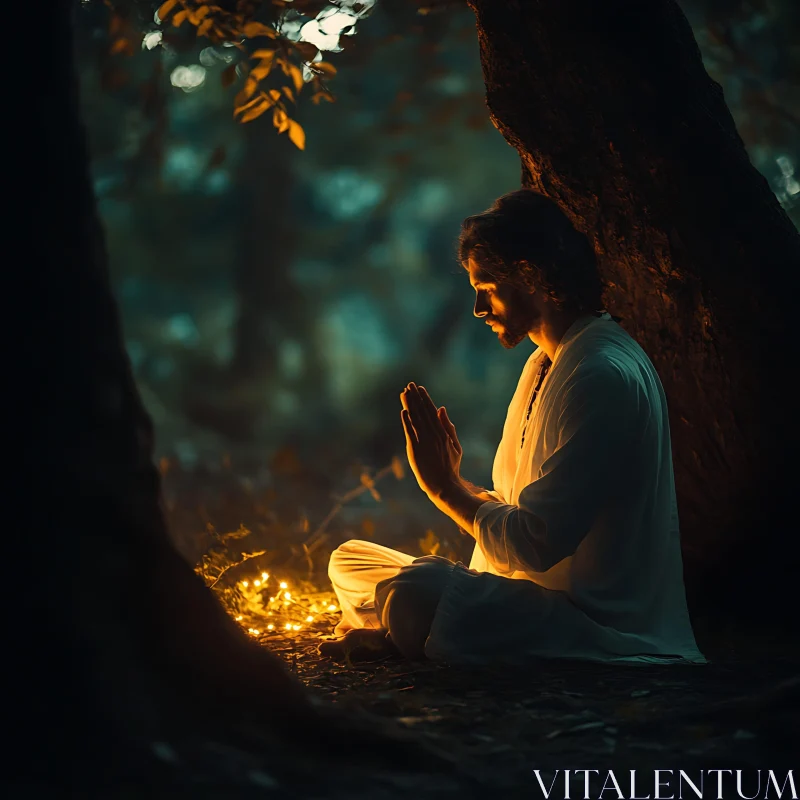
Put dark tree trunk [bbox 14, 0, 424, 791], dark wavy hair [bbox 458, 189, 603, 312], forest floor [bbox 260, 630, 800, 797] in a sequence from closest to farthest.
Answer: dark tree trunk [bbox 14, 0, 424, 791] < forest floor [bbox 260, 630, 800, 797] < dark wavy hair [bbox 458, 189, 603, 312]

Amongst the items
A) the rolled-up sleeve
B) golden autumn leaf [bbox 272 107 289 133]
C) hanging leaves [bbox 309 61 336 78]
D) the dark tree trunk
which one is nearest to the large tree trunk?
the rolled-up sleeve

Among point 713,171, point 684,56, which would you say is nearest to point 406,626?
point 713,171

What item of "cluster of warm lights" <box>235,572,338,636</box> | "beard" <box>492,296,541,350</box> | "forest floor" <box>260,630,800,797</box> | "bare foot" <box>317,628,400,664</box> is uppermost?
"beard" <box>492,296,541,350</box>

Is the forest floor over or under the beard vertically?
under

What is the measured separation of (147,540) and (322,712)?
56 centimetres

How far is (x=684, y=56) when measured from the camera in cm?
370

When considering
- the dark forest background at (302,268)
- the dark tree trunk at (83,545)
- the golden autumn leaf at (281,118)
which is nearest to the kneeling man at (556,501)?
the dark tree trunk at (83,545)

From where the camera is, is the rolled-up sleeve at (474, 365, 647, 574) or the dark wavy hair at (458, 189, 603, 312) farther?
the dark wavy hair at (458, 189, 603, 312)

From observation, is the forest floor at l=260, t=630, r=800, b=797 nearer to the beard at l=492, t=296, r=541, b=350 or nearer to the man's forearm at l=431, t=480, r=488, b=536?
the man's forearm at l=431, t=480, r=488, b=536

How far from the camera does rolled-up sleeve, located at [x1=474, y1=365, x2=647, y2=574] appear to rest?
2.99 meters

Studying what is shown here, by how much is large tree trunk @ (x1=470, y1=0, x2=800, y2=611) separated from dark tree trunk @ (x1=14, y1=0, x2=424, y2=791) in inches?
91.3

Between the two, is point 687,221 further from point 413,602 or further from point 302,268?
point 302,268

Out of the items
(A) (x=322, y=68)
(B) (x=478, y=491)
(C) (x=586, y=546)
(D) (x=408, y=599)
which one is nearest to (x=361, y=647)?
(D) (x=408, y=599)

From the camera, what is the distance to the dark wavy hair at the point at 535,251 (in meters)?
3.37
